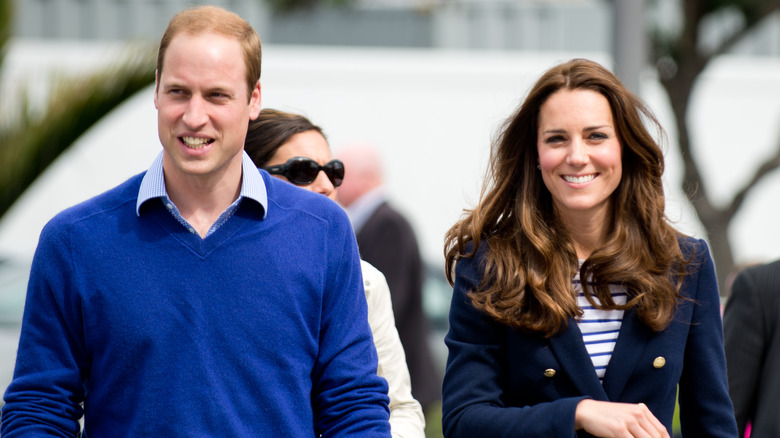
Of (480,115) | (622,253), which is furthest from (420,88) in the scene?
(622,253)

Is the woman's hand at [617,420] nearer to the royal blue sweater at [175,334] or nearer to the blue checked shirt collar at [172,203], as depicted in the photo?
the royal blue sweater at [175,334]

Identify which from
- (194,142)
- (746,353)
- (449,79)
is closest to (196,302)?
(194,142)

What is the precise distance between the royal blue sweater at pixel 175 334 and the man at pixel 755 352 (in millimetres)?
1214

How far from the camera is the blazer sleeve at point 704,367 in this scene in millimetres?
2885

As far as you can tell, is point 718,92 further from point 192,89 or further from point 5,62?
point 192,89

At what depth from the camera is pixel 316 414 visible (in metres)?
2.56

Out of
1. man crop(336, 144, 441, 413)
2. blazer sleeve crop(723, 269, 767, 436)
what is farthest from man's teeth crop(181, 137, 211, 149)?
man crop(336, 144, 441, 413)

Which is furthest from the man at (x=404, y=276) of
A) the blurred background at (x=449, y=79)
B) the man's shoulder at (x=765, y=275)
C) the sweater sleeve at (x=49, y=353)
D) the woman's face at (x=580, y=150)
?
the blurred background at (x=449, y=79)

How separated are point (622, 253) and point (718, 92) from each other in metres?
12.3

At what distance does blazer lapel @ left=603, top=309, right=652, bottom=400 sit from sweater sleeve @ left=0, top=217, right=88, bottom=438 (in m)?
1.29

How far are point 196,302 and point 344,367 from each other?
1.20 feet

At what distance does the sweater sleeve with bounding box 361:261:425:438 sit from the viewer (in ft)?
9.94

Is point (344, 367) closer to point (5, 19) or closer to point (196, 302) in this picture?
point (196, 302)

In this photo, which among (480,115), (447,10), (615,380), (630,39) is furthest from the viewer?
(447,10)
